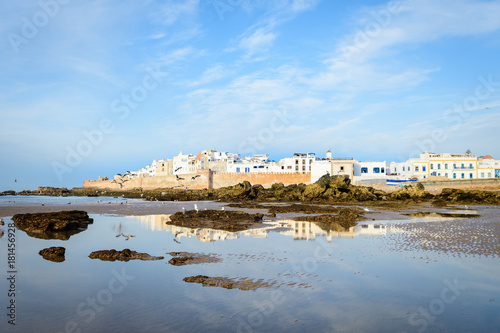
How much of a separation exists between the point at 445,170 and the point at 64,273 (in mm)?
65875

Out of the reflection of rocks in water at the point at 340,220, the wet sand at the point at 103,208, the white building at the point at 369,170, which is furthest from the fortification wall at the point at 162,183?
the reflection of rocks in water at the point at 340,220

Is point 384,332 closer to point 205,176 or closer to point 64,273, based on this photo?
point 64,273

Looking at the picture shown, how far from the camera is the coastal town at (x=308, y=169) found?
6284cm

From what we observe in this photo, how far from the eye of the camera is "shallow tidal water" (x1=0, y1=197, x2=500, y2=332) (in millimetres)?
6156

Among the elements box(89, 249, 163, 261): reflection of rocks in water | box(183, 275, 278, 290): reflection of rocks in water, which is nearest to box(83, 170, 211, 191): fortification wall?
box(89, 249, 163, 261): reflection of rocks in water

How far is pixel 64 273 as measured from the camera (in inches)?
369

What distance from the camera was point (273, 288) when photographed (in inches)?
317

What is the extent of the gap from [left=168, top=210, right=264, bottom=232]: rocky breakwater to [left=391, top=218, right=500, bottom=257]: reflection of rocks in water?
A: 7420 millimetres

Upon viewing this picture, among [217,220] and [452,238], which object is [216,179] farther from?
[452,238]

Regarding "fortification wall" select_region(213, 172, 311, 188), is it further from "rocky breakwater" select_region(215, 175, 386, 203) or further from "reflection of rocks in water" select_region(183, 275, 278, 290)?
"reflection of rocks in water" select_region(183, 275, 278, 290)

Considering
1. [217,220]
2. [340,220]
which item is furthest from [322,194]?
[217,220]

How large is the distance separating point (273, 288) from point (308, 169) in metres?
80.4

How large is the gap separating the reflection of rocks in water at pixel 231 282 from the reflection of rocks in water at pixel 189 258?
1.73 m

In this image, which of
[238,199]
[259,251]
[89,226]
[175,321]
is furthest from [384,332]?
[238,199]
